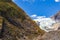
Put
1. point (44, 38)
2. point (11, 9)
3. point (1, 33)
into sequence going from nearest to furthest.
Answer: point (44, 38) < point (1, 33) < point (11, 9)

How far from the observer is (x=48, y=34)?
17.8 metres

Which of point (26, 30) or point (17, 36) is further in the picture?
point (26, 30)

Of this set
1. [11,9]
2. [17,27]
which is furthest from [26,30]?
[11,9]

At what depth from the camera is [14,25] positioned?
20.7m

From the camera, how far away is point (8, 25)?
20.0m

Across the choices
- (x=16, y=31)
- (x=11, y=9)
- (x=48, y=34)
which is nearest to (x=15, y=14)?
(x=11, y=9)

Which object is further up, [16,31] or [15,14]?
[15,14]

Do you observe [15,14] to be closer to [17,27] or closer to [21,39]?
[17,27]

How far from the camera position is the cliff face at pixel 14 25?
19250mm

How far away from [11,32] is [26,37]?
4.04 ft

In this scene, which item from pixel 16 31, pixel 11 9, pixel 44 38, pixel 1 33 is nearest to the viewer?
pixel 44 38

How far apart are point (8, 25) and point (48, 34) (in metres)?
3.75

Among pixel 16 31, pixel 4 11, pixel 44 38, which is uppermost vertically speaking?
pixel 4 11

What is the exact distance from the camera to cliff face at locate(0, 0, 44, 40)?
19.2 m
